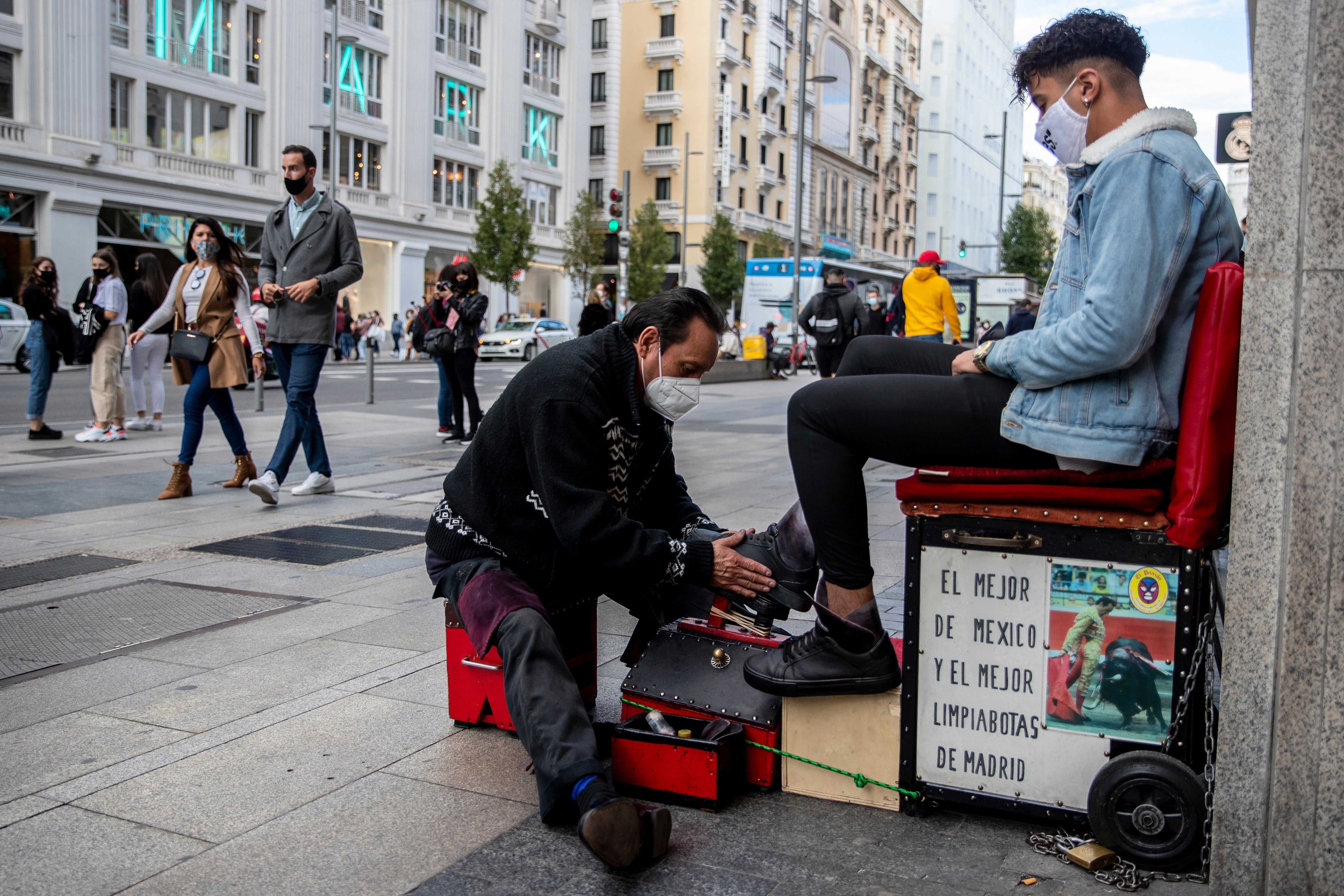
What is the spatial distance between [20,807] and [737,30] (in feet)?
208

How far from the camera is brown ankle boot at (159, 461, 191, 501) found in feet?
24.6

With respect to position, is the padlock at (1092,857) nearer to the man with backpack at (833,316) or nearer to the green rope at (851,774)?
the green rope at (851,774)

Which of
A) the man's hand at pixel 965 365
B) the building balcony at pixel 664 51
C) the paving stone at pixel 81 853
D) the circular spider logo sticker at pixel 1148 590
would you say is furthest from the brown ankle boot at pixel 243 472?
the building balcony at pixel 664 51

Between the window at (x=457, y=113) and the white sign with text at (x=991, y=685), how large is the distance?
1728 inches

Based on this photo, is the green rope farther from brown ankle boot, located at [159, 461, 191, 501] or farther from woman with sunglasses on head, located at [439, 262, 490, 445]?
woman with sunglasses on head, located at [439, 262, 490, 445]

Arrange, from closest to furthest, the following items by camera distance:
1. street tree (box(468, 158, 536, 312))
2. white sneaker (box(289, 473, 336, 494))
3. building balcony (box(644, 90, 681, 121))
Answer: white sneaker (box(289, 473, 336, 494))
street tree (box(468, 158, 536, 312))
building balcony (box(644, 90, 681, 121))

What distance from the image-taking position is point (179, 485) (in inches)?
296

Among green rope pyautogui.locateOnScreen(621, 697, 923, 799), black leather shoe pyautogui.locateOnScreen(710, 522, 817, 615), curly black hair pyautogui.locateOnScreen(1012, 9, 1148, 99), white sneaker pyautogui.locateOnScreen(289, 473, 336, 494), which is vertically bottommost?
green rope pyautogui.locateOnScreen(621, 697, 923, 799)

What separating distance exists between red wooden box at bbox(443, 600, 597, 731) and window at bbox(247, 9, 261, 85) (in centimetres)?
3668

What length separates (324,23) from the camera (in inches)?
1486

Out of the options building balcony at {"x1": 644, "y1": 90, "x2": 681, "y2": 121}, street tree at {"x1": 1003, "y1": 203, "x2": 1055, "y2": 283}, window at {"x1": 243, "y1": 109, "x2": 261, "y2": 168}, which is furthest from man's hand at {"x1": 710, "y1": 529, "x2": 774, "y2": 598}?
street tree at {"x1": 1003, "y1": 203, "x2": 1055, "y2": 283}

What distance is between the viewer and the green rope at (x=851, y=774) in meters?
2.81

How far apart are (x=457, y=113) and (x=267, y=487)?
40660 mm

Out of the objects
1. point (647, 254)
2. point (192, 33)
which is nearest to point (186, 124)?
point (192, 33)
